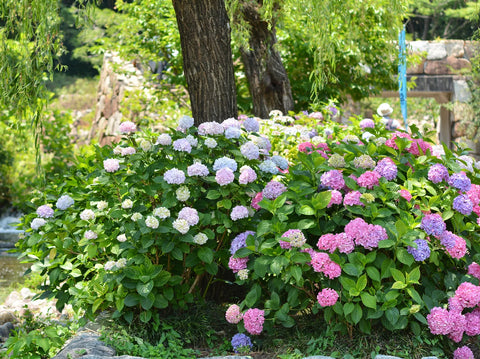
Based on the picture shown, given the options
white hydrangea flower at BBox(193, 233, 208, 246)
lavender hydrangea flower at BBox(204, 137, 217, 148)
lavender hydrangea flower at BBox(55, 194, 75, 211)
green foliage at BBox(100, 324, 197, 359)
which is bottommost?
green foliage at BBox(100, 324, 197, 359)

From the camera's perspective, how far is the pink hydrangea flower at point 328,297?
2674mm

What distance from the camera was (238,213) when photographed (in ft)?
9.96

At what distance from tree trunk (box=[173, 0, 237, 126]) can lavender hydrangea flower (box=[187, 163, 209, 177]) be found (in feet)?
2.94

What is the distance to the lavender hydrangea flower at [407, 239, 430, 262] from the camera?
8.95ft

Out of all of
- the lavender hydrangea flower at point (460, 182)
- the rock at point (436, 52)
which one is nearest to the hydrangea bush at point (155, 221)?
the lavender hydrangea flower at point (460, 182)

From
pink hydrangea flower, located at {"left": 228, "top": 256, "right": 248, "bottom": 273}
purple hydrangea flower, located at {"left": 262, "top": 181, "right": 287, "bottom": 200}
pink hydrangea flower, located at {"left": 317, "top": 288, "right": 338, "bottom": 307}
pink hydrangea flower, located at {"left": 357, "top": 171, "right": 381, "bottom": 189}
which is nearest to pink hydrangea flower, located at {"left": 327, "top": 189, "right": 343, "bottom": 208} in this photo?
pink hydrangea flower, located at {"left": 357, "top": 171, "right": 381, "bottom": 189}

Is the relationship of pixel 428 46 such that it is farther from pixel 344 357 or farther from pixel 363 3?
pixel 344 357

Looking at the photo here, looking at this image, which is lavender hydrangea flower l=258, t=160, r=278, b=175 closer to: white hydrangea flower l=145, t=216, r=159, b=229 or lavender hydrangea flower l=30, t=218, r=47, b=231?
white hydrangea flower l=145, t=216, r=159, b=229

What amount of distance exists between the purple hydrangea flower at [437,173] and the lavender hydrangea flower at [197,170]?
1.17m

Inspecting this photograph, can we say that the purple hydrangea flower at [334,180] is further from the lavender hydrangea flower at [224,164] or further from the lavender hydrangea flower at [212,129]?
the lavender hydrangea flower at [212,129]

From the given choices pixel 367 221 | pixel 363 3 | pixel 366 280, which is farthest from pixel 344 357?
pixel 363 3

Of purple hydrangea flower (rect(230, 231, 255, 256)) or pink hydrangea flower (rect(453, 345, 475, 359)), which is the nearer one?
pink hydrangea flower (rect(453, 345, 475, 359))

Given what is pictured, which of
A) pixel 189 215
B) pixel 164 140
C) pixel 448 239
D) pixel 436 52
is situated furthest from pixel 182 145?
pixel 436 52

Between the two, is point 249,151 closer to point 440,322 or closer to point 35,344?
point 440,322
